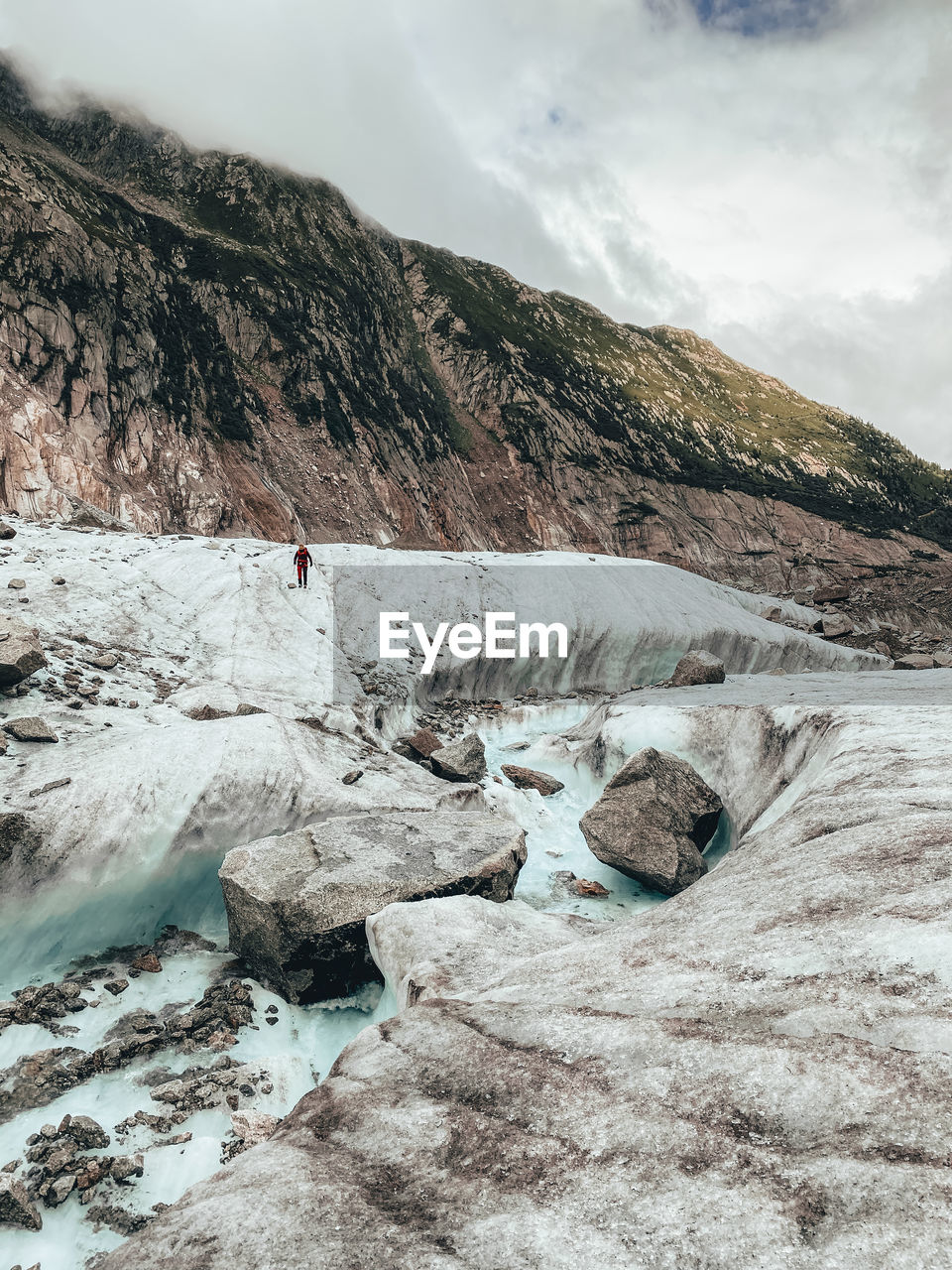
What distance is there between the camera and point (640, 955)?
578cm

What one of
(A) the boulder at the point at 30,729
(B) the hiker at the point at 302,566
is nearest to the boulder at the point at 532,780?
(B) the hiker at the point at 302,566

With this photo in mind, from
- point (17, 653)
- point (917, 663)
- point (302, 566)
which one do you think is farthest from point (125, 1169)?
point (917, 663)

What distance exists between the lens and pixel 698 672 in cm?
2264

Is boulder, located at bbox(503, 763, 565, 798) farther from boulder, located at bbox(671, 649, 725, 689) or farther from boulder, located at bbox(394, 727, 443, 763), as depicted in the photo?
boulder, located at bbox(671, 649, 725, 689)

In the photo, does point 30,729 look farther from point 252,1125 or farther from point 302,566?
point 302,566

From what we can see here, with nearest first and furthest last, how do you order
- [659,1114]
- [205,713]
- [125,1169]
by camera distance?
[659,1114], [125,1169], [205,713]

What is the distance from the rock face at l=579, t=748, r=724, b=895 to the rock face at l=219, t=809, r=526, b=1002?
9.35 ft

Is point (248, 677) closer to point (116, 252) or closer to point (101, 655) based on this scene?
point (101, 655)

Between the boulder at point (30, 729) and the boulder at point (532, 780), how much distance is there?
10.7 metres

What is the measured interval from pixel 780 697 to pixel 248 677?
1298 centimetres

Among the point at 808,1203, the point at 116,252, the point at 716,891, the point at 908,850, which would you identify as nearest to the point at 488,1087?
the point at 808,1203

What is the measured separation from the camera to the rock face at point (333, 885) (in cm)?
882

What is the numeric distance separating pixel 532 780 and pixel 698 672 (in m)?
7.94

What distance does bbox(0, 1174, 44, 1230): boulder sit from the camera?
5.29 metres
